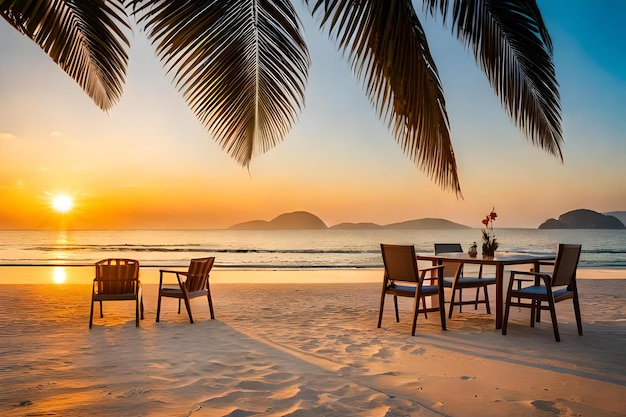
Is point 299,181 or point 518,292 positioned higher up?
point 299,181

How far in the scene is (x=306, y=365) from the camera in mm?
3738

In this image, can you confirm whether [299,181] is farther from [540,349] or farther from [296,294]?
[540,349]

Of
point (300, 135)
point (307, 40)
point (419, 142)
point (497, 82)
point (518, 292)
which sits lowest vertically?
point (518, 292)

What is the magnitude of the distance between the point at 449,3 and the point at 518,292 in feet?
10.5

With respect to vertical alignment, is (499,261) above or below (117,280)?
above

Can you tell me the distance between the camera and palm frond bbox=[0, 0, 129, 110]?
2.57 m

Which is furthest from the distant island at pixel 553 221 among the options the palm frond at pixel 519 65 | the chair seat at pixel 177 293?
the palm frond at pixel 519 65

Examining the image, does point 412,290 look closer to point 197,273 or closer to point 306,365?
point 306,365

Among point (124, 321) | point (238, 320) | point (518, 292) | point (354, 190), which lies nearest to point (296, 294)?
point (238, 320)

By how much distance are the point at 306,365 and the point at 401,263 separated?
1.66m

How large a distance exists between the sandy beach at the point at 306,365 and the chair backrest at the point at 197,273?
41 cm

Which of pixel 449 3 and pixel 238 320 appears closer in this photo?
pixel 449 3

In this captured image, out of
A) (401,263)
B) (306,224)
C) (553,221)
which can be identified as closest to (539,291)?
(401,263)

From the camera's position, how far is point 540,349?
4281 millimetres
